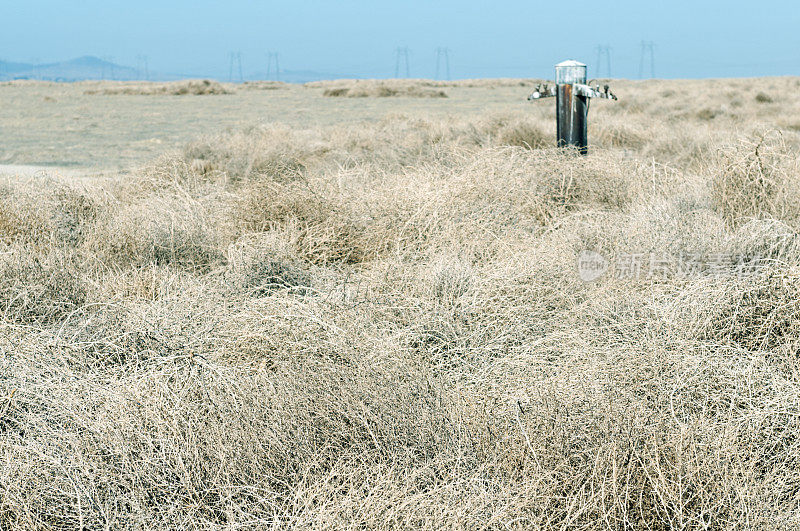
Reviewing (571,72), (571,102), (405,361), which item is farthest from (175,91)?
(405,361)

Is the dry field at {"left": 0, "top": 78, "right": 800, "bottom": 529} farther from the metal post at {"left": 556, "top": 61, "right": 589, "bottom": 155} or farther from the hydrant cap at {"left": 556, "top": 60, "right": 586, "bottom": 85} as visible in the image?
the hydrant cap at {"left": 556, "top": 60, "right": 586, "bottom": 85}

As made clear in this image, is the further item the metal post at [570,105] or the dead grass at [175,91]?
the dead grass at [175,91]

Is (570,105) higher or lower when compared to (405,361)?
higher

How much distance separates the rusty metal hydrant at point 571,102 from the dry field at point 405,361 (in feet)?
4.54

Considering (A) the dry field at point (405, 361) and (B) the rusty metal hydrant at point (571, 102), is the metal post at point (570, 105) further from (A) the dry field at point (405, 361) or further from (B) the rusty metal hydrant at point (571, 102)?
(A) the dry field at point (405, 361)

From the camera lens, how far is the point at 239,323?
2.74 metres

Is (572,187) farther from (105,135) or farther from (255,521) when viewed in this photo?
(105,135)

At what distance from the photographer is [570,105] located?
6012 millimetres

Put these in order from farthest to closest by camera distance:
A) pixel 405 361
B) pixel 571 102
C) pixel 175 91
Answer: pixel 175 91 < pixel 571 102 < pixel 405 361

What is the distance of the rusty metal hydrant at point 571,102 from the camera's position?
19.7 feet

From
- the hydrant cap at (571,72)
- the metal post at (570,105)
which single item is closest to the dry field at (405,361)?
the metal post at (570,105)

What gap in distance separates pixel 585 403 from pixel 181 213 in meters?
3.18

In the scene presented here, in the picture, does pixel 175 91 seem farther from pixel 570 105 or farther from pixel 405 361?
pixel 405 361

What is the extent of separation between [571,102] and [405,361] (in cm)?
419
